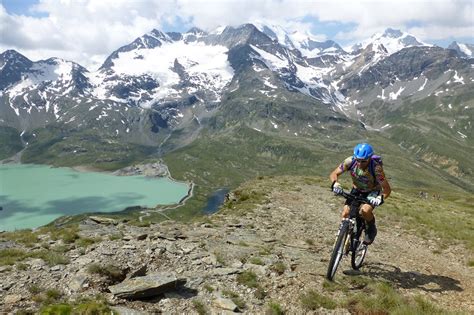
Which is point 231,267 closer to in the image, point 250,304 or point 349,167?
point 250,304

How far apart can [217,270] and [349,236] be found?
5.27 meters

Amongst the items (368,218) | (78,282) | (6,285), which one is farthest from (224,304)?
(6,285)

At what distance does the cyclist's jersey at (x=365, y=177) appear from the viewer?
15242 millimetres

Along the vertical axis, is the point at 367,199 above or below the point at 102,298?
above

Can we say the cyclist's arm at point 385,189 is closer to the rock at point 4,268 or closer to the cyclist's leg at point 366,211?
the cyclist's leg at point 366,211

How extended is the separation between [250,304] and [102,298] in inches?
183

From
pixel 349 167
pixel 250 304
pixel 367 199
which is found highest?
pixel 349 167

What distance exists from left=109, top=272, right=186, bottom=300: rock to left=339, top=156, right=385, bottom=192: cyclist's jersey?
732 cm

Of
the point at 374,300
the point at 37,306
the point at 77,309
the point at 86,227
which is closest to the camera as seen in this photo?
the point at 77,309

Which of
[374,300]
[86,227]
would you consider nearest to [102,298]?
[374,300]

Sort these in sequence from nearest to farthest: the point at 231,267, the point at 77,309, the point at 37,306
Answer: the point at 77,309
the point at 37,306
the point at 231,267

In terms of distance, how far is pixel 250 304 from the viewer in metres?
13.5

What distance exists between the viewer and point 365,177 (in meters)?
15.4

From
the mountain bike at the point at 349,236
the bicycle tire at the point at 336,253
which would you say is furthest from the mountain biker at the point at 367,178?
the bicycle tire at the point at 336,253
